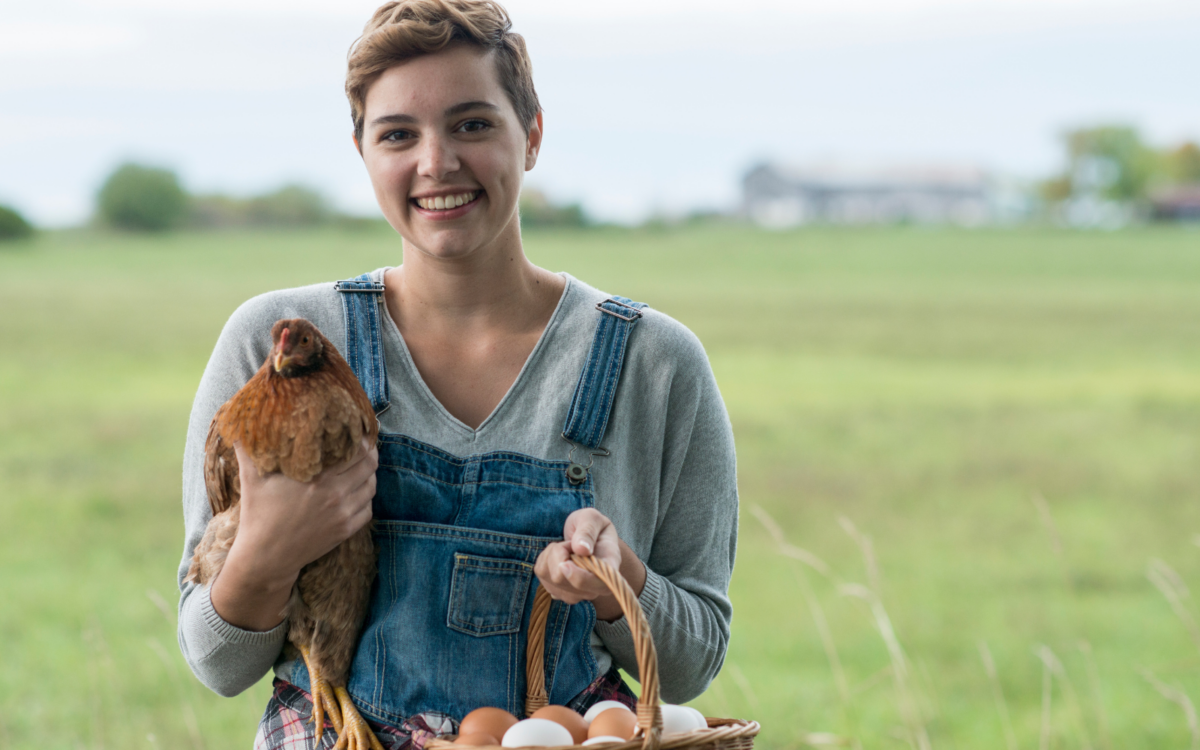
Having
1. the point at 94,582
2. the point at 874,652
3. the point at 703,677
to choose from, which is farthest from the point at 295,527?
the point at 94,582

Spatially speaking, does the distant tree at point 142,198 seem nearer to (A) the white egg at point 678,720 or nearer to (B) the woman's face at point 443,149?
(B) the woman's face at point 443,149

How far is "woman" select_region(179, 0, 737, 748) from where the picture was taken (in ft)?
5.73

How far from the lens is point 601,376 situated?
6.28 feet

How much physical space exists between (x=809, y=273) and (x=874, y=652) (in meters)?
21.6

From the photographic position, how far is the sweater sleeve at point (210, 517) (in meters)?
1.76

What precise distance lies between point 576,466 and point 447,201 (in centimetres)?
53

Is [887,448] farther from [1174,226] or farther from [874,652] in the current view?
[1174,226]

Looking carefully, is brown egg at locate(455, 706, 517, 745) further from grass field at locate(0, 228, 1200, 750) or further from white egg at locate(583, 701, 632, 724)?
grass field at locate(0, 228, 1200, 750)

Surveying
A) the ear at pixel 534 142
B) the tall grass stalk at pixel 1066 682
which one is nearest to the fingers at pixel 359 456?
the ear at pixel 534 142

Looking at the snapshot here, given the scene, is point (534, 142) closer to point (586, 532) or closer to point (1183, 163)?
point (586, 532)

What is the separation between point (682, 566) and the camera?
2.05 metres

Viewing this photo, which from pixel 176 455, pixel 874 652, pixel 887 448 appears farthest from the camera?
pixel 887 448

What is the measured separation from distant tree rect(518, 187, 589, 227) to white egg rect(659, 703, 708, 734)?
28.5 meters

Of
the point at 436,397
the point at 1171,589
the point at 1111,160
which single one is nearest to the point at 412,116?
the point at 436,397
